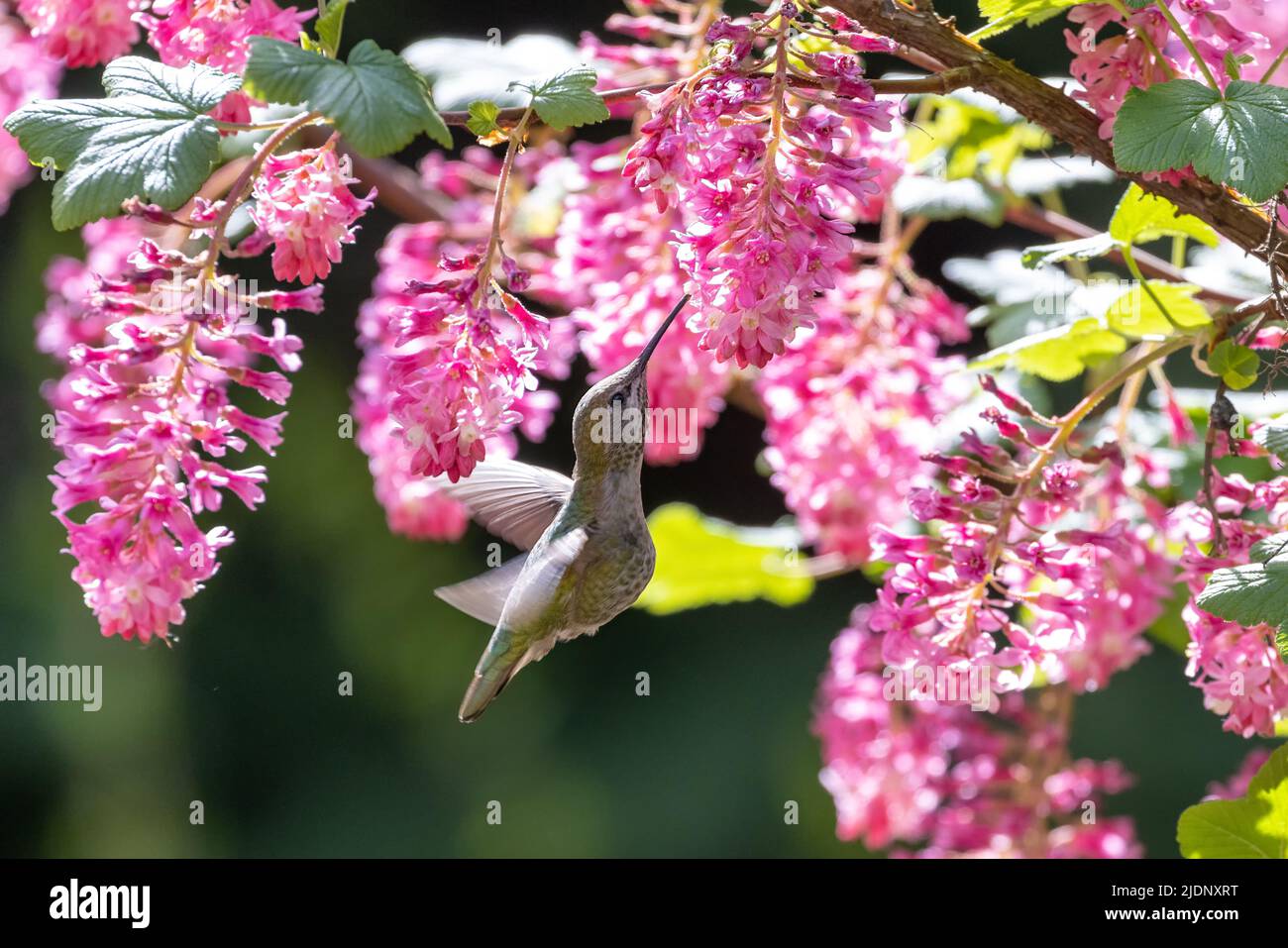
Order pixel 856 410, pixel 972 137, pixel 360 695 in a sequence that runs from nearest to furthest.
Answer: pixel 972 137
pixel 856 410
pixel 360 695

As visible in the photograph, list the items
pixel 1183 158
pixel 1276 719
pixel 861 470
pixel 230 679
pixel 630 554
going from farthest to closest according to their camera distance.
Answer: pixel 230 679 < pixel 861 470 < pixel 630 554 < pixel 1276 719 < pixel 1183 158

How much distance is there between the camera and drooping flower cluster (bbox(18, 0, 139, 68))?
49.9 inches

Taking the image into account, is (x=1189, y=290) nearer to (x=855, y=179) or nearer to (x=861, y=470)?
(x=855, y=179)

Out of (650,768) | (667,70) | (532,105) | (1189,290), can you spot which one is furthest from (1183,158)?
(650,768)

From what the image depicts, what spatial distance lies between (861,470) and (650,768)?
7.58 ft

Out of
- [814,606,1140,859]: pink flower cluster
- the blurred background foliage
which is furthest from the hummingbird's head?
the blurred background foliage

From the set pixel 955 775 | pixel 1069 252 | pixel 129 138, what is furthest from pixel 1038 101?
pixel 955 775

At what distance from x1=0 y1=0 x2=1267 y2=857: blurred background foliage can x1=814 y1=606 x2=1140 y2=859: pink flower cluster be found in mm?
1512

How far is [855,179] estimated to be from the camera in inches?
40.4

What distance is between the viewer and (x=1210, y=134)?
990mm

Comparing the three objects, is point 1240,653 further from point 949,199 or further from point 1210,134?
point 949,199

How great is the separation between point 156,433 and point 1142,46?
0.82 meters

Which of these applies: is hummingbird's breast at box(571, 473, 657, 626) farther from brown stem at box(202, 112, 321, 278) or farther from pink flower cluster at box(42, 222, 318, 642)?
brown stem at box(202, 112, 321, 278)

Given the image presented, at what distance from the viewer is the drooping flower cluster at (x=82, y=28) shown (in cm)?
127
